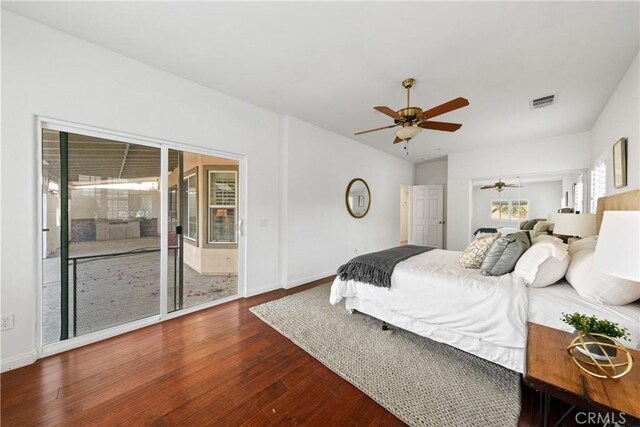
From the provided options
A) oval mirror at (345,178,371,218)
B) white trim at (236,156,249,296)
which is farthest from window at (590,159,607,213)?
white trim at (236,156,249,296)

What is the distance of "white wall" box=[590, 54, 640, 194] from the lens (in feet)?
7.07

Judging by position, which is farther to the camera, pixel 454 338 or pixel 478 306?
pixel 454 338

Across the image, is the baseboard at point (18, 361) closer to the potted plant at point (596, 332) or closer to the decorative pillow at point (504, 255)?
the potted plant at point (596, 332)

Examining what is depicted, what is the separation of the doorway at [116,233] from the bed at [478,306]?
89.4 inches

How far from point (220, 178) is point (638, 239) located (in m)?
3.83

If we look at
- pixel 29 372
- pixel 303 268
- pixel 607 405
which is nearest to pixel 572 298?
pixel 607 405

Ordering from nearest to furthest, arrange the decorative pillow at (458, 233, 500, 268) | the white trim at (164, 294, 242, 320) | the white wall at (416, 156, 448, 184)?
the decorative pillow at (458, 233, 500, 268)
the white trim at (164, 294, 242, 320)
the white wall at (416, 156, 448, 184)

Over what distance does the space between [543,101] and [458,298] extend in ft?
9.97

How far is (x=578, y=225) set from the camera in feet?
8.35

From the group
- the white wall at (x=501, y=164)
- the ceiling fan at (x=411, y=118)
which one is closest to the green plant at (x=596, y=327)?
the ceiling fan at (x=411, y=118)

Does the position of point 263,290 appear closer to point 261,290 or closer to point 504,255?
point 261,290

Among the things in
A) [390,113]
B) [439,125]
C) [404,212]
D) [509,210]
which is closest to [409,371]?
[390,113]

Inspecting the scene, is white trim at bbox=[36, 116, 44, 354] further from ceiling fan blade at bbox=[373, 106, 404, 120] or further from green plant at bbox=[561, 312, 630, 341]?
green plant at bbox=[561, 312, 630, 341]

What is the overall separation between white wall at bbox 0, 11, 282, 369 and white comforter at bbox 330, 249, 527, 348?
2716 millimetres
